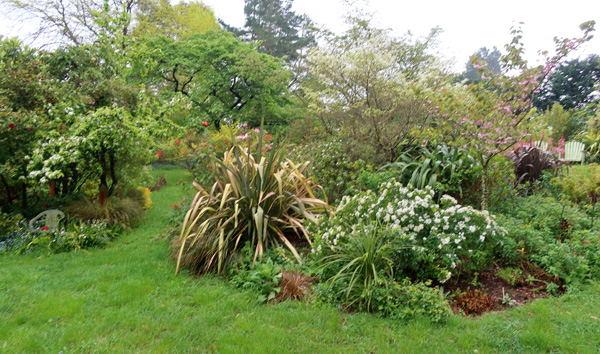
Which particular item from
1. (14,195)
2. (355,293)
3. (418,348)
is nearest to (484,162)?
(355,293)

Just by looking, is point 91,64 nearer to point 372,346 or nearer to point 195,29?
point 372,346

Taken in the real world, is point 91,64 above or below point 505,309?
above

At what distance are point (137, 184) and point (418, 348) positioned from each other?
20.8 feet

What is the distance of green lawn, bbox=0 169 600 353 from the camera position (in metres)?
2.34

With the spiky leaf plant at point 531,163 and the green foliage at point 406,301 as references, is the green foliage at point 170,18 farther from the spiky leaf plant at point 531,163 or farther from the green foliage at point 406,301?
the green foliage at point 406,301

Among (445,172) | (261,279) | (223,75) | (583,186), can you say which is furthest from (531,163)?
(223,75)

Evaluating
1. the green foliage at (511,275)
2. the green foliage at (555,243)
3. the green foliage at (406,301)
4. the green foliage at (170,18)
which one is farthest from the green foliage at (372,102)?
the green foliage at (170,18)

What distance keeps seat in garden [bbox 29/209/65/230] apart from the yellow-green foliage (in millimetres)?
7382

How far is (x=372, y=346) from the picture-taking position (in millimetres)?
2361

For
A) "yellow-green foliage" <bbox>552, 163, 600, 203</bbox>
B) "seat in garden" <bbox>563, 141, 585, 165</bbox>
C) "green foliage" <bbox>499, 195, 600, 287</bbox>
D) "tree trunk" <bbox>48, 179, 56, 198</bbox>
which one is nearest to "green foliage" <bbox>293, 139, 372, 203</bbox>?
"green foliage" <bbox>499, 195, 600, 287</bbox>

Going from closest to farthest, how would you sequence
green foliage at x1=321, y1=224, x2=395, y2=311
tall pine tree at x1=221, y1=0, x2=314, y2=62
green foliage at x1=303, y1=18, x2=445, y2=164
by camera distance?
green foliage at x1=321, y1=224, x2=395, y2=311
green foliage at x1=303, y1=18, x2=445, y2=164
tall pine tree at x1=221, y1=0, x2=314, y2=62

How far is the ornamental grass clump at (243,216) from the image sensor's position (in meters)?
3.81

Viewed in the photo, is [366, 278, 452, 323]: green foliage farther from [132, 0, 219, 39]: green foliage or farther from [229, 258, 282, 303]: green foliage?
[132, 0, 219, 39]: green foliage

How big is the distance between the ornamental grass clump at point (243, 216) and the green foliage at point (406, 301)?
107 cm
